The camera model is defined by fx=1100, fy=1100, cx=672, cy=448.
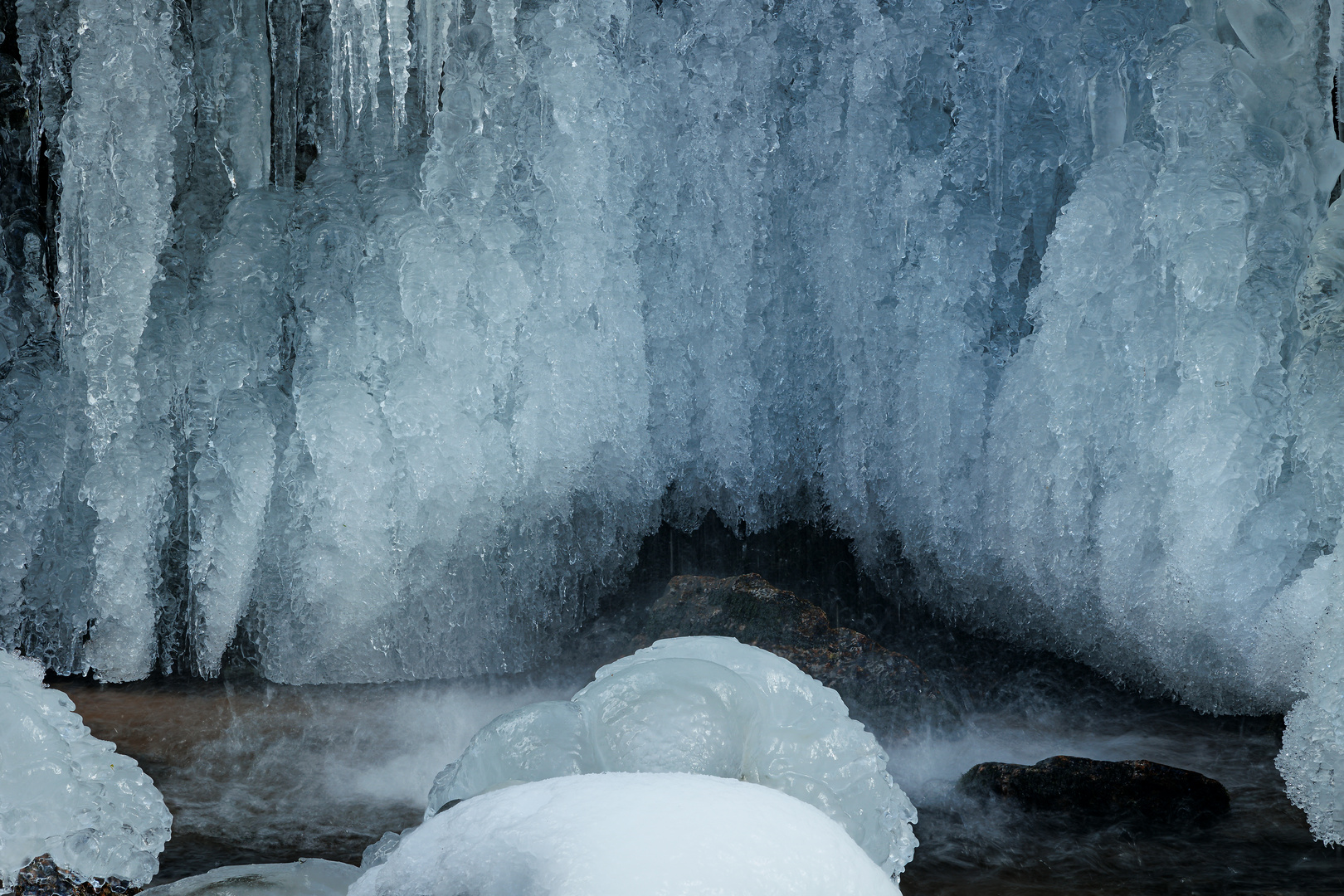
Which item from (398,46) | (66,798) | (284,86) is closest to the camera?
(66,798)

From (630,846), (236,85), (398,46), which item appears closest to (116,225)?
(236,85)

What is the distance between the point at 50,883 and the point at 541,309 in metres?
3.08

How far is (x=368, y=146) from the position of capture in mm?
5035

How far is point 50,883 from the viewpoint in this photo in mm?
2580

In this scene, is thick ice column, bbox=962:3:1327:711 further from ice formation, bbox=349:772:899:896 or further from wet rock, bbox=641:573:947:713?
ice formation, bbox=349:772:899:896

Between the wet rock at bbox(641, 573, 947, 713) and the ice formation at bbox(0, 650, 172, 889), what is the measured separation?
2.37m

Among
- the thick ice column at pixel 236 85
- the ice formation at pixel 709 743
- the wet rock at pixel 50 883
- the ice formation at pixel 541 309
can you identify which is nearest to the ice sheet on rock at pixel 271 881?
the wet rock at pixel 50 883

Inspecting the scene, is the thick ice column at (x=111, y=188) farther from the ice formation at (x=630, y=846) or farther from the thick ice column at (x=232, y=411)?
the ice formation at (x=630, y=846)

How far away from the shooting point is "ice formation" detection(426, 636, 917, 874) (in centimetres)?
233

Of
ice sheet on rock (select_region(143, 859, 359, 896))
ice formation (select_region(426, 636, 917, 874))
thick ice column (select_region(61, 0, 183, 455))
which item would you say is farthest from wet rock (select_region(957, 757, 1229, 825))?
thick ice column (select_region(61, 0, 183, 455))

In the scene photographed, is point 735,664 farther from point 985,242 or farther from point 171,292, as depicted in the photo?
point 171,292

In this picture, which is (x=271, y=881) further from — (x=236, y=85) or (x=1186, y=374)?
(x=236, y=85)

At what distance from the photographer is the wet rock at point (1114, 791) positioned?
142 inches

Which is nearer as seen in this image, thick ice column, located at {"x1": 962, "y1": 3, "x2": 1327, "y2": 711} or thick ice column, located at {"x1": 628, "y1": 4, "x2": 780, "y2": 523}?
thick ice column, located at {"x1": 962, "y1": 3, "x2": 1327, "y2": 711}
